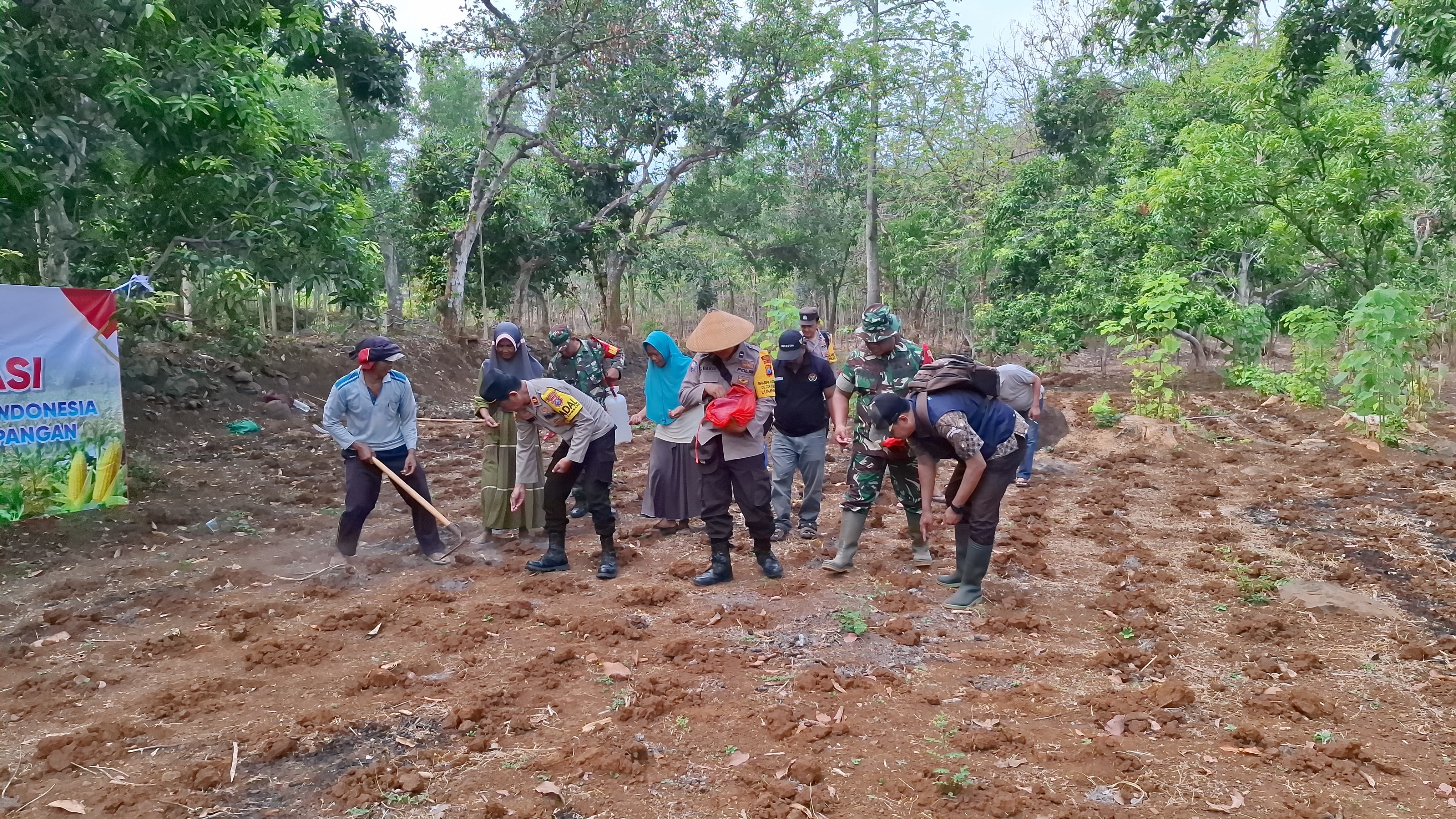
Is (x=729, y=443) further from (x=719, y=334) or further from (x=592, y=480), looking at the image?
(x=592, y=480)

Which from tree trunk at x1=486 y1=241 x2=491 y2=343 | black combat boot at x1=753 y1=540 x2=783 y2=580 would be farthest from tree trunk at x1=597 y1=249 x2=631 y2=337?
black combat boot at x1=753 y1=540 x2=783 y2=580

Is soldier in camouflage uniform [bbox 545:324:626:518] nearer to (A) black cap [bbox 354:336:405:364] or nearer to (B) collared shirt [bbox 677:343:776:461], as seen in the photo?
(A) black cap [bbox 354:336:405:364]

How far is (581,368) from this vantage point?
6.98 metres

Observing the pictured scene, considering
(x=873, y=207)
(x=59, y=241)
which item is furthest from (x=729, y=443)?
(x=873, y=207)

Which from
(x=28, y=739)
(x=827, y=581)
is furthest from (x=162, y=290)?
(x=827, y=581)

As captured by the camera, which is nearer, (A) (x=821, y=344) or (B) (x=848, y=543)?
(B) (x=848, y=543)

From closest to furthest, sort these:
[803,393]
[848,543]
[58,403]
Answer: [848,543] → [803,393] → [58,403]

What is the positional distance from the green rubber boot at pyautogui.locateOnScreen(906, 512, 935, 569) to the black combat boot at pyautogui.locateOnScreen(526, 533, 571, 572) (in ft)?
6.97

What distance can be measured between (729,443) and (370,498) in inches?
92.6

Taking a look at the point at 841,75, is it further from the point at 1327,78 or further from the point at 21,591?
the point at 21,591

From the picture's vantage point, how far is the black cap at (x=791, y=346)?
573cm

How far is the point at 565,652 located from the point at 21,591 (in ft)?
11.5

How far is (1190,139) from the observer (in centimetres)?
1205

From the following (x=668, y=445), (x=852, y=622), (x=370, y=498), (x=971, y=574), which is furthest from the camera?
(x=668, y=445)
